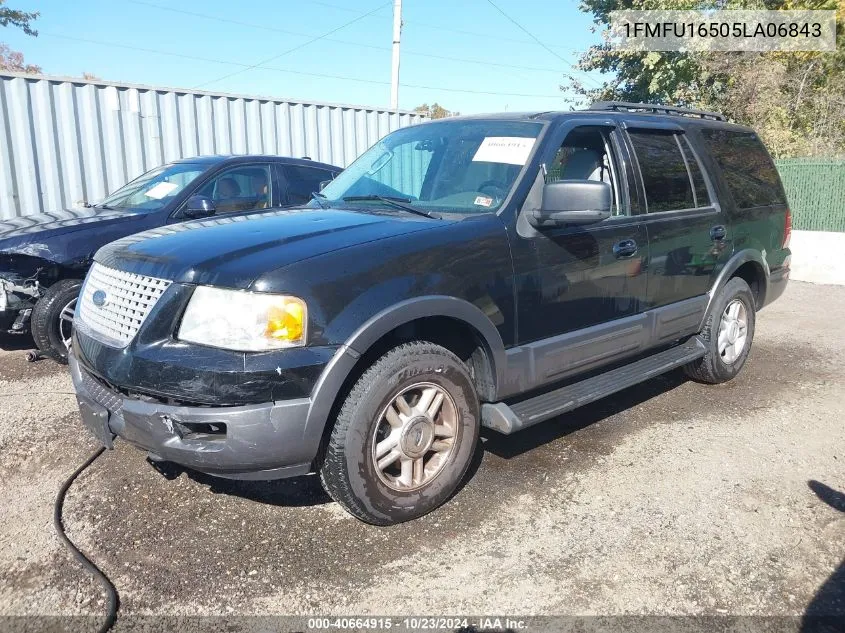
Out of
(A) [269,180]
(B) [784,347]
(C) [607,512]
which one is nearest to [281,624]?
(C) [607,512]

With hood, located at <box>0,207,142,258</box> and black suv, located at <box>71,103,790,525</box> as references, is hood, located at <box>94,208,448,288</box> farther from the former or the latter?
hood, located at <box>0,207,142,258</box>

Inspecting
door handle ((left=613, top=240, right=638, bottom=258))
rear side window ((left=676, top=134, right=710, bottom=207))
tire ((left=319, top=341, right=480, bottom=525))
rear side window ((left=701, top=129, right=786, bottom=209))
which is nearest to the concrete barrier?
rear side window ((left=701, top=129, right=786, bottom=209))

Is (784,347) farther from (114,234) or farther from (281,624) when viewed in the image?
(114,234)

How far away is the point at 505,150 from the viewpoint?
3.81 m

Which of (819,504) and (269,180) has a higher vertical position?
(269,180)

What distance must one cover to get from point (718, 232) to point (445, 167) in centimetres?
226

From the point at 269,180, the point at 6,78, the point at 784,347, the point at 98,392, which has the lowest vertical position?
the point at 784,347

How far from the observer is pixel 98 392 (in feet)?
9.93

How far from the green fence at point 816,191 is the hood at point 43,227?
36.9 feet

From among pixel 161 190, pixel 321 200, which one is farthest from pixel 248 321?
pixel 161 190

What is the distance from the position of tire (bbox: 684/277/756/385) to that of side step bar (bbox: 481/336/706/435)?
0.16 metres

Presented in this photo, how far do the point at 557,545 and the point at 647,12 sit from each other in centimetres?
1704

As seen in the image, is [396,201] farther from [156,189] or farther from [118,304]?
[156,189]

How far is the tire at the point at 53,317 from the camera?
17.7 feet
